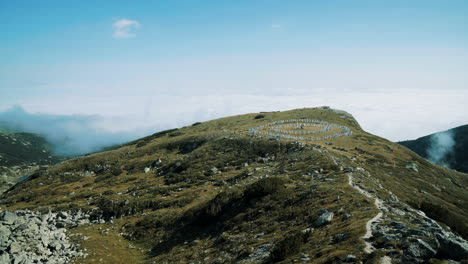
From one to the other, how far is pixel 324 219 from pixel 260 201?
11679mm

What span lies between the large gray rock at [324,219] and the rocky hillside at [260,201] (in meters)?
0.12

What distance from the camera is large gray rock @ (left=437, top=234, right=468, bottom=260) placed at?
50.3 ft

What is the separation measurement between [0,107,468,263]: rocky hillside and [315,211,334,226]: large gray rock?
4.7 inches

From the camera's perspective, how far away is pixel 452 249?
51.1 ft

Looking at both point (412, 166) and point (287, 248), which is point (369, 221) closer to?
point (287, 248)

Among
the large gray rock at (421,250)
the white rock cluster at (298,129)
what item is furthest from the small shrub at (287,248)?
the white rock cluster at (298,129)

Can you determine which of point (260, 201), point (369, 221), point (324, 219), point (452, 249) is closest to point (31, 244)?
point (260, 201)

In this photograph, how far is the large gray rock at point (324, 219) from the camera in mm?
24516

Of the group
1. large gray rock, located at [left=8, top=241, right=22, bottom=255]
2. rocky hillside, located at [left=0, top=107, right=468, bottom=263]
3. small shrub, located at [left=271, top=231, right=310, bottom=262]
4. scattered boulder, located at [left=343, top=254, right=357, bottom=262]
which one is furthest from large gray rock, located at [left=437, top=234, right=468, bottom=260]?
large gray rock, located at [left=8, top=241, right=22, bottom=255]

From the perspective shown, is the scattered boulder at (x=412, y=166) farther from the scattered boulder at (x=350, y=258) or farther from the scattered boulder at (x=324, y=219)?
the scattered boulder at (x=350, y=258)

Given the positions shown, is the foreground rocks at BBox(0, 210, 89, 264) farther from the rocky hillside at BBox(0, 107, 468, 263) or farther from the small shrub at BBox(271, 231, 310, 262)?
the small shrub at BBox(271, 231, 310, 262)

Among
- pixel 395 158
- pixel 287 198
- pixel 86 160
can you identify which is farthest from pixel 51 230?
pixel 395 158

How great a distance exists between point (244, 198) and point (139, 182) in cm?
3732

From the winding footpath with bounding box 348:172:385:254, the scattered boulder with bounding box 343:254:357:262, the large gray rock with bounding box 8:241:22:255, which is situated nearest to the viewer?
the scattered boulder with bounding box 343:254:357:262
